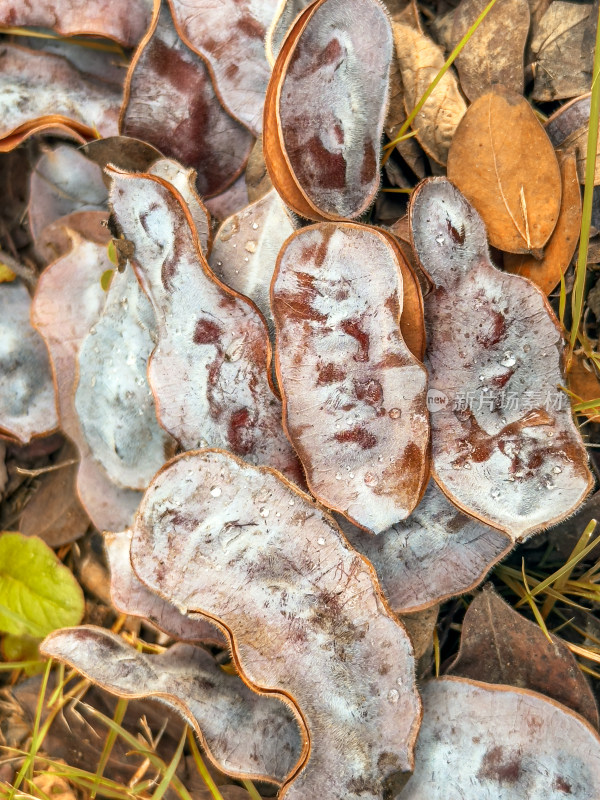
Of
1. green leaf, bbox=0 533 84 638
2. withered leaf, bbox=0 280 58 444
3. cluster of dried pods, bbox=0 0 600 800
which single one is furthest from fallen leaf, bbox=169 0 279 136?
green leaf, bbox=0 533 84 638

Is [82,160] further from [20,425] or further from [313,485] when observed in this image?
[313,485]

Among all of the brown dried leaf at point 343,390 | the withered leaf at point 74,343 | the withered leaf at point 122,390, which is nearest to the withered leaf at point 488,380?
the brown dried leaf at point 343,390

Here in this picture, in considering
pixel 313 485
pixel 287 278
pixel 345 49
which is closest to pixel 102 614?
pixel 313 485

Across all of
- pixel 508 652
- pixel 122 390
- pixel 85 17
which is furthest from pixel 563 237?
pixel 85 17

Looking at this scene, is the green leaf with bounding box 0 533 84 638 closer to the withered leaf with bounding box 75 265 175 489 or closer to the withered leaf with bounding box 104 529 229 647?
the withered leaf with bounding box 104 529 229 647

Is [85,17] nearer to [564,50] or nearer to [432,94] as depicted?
[432,94]

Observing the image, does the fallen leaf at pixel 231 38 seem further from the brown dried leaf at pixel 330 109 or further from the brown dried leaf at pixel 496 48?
the brown dried leaf at pixel 496 48
